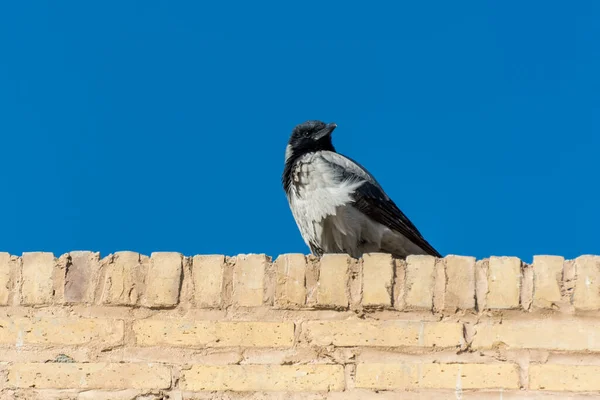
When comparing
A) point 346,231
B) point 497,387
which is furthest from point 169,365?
point 346,231

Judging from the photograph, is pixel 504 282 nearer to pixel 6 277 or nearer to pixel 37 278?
pixel 37 278

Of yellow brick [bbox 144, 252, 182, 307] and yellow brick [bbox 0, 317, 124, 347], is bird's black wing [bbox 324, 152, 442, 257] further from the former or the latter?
yellow brick [bbox 0, 317, 124, 347]

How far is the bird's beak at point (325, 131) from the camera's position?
23.0ft

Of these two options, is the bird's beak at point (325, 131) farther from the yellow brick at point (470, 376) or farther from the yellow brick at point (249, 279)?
the yellow brick at point (470, 376)

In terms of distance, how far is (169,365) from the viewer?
4.25m

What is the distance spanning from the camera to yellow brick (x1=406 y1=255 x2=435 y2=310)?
433 centimetres

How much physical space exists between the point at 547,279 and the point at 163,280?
5.76 ft

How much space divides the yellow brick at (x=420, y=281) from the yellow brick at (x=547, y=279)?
1.54ft

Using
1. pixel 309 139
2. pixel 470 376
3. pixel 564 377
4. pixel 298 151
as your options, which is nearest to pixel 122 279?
pixel 470 376

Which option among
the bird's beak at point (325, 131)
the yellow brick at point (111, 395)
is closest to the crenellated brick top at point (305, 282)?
the yellow brick at point (111, 395)

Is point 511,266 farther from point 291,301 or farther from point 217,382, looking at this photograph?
point 217,382

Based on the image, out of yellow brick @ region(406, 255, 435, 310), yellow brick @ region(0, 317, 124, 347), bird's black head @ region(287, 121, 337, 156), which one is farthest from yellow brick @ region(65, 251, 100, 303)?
bird's black head @ region(287, 121, 337, 156)

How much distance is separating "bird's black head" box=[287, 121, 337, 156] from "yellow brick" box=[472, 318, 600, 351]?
2.92m

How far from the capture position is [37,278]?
449cm
